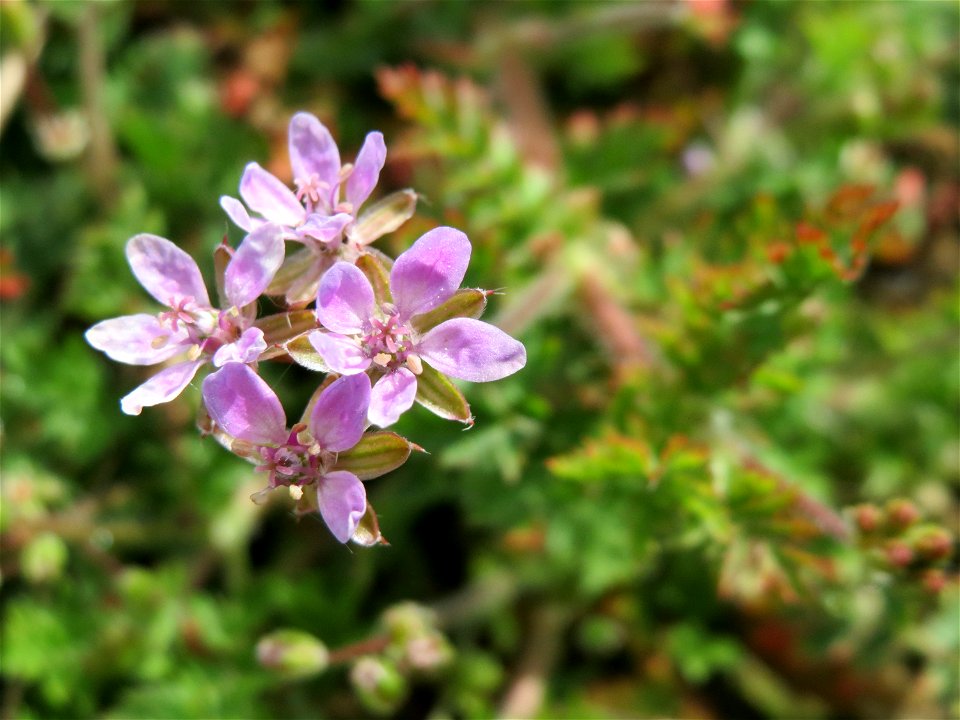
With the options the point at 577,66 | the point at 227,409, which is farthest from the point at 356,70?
the point at 227,409

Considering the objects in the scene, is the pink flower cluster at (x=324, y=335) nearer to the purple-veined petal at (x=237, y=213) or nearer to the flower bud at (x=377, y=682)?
the purple-veined petal at (x=237, y=213)

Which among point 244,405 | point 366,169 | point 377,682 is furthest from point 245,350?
point 377,682

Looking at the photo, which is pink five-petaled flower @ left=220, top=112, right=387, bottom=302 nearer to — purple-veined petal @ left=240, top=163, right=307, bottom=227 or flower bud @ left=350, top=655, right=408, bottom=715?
purple-veined petal @ left=240, top=163, right=307, bottom=227

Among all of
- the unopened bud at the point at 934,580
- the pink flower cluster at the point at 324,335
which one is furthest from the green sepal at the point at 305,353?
the unopened bud at the point at 934,580

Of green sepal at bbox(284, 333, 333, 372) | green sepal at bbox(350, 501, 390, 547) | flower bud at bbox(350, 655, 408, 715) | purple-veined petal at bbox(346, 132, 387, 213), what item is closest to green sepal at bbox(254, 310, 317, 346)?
green sepal at bbox(284, 333, 333, 372)

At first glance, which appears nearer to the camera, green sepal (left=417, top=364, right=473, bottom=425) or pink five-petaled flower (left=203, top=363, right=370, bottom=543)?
pink five-petaled flower (left=203, top=363, right=370, bottom=543)

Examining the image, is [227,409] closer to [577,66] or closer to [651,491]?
[651,491]

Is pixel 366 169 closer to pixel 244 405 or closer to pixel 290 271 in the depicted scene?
pixel 290 271
